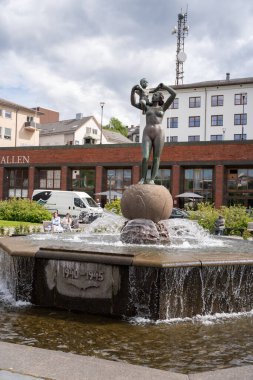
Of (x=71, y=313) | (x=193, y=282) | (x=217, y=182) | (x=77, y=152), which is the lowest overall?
(x=71, y=313)

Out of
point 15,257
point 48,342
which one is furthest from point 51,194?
point 48,342

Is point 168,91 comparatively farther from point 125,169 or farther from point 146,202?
point 125,169

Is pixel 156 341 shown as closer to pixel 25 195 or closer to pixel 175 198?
pixel 175 198

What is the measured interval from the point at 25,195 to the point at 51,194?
12.7 meters

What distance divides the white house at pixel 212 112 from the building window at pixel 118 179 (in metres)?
16.8

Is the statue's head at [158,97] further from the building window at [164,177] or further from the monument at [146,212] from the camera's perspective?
the building window at [164,177]

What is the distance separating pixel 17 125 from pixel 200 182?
A: 3464 cm

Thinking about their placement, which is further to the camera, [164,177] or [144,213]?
[164,177]

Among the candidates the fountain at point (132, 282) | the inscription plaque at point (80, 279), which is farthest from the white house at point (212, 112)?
the inscription plaque at point (80, 279)

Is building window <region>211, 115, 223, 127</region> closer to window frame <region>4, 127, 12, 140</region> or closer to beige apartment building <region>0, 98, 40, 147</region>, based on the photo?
beige apartment building <region>0, 98, 40, 147</region>

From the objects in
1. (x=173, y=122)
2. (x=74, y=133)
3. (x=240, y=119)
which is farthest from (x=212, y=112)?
(x=74, y=133)

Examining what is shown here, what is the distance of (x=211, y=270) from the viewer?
26.1ft

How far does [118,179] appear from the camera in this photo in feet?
158

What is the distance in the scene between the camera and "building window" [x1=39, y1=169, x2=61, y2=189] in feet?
168
